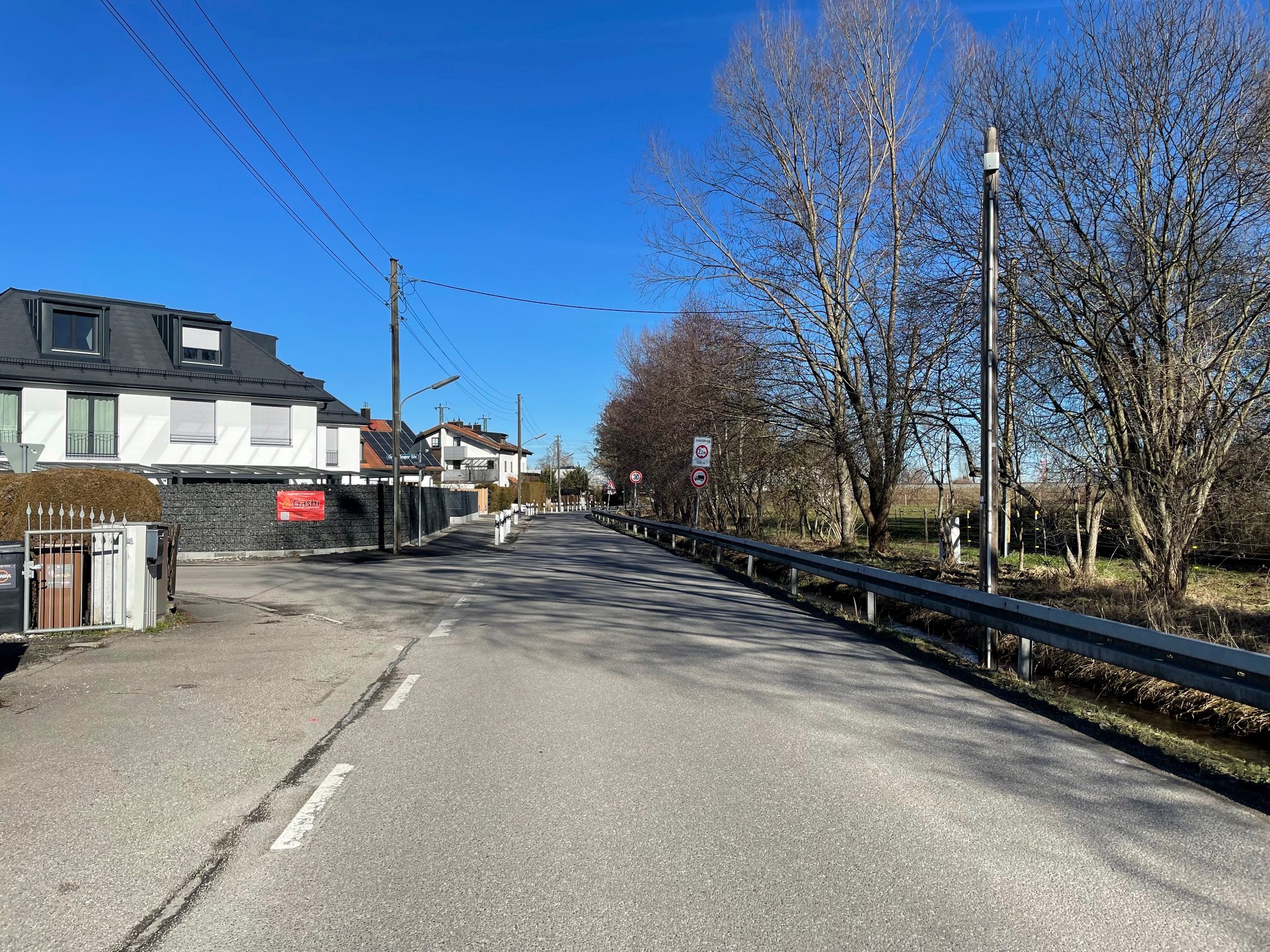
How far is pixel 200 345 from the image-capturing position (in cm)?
3559

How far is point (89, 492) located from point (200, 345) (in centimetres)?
2232

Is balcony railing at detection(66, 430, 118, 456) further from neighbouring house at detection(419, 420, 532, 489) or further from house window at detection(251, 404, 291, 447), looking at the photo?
neighbouring house at detection(419, 420, 532, 489)

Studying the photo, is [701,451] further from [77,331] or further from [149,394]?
[77,331]

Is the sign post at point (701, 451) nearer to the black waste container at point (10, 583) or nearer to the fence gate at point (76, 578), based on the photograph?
the fence gate at point (76, 578)

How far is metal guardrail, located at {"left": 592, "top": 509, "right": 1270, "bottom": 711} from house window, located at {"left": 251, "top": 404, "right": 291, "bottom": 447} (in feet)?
95.1

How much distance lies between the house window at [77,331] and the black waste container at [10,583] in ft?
88.6

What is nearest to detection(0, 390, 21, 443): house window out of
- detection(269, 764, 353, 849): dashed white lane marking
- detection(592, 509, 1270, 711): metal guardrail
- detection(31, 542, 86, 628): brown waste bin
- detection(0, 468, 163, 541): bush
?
detection(0, 468, 163, 541): bush

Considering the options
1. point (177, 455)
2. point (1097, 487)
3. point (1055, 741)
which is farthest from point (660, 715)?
point (177, 455)

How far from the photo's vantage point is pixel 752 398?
908 inches

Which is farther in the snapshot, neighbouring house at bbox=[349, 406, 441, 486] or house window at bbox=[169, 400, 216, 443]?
neighbouring house at bbox=[349, 406, 441, 486]

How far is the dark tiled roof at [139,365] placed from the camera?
3181 centimetres

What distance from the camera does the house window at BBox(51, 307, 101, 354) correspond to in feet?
108

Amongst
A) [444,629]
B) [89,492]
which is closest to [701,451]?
[444,629]

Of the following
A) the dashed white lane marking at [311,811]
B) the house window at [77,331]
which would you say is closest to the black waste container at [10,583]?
the dashed white lane marking at [311,811]
